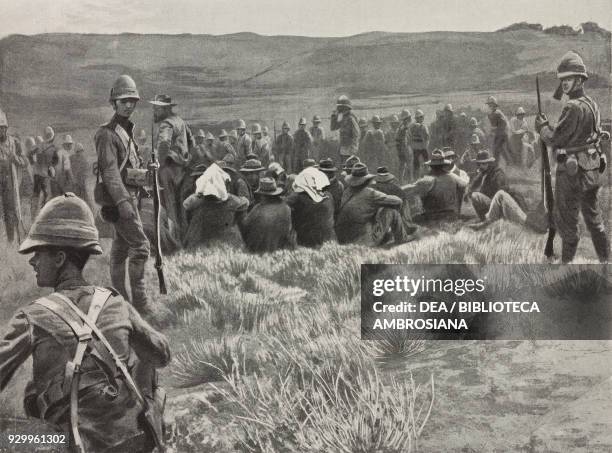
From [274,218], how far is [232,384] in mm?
1397

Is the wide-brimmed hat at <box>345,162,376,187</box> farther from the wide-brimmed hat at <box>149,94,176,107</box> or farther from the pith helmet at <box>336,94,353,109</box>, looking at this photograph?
the wide-brimmed hat at <box>149,94,176,107</box>

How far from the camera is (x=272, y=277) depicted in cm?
735

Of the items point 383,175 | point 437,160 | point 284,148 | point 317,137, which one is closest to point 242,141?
point 284,148

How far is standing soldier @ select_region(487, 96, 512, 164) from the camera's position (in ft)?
24.1

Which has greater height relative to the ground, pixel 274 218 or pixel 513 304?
pixel 274 218

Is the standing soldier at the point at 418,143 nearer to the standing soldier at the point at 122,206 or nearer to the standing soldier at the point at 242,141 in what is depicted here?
the standing soldier at the point at 242,141

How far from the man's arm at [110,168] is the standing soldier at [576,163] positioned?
347cm

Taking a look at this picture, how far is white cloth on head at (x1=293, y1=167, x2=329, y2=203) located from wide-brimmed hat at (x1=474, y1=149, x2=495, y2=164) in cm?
→ 126

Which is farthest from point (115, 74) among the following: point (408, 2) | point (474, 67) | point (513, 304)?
point (513, 304)

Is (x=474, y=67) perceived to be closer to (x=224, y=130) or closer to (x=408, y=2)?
(x=408, y=2)

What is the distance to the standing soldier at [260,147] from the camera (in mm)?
7364

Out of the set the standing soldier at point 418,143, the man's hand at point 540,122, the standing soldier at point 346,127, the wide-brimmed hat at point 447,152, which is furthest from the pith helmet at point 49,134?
the man's hand at point 540,122

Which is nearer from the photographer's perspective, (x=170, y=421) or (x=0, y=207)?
(x=170, y=421)

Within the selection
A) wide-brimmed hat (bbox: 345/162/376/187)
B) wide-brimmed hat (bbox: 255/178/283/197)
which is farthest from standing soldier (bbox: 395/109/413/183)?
wide-brimmed hat (bbox: 255/178/283/197)
